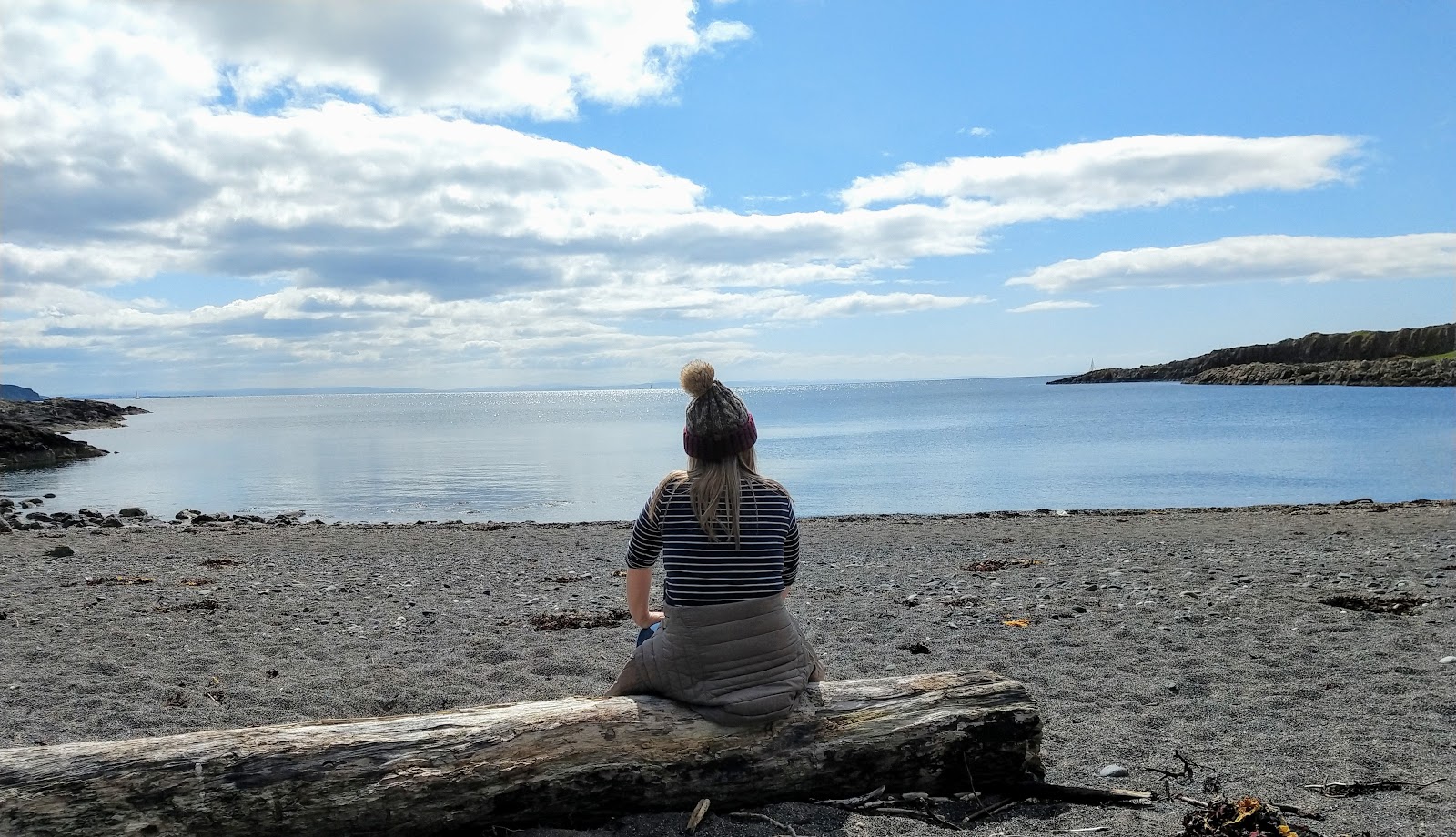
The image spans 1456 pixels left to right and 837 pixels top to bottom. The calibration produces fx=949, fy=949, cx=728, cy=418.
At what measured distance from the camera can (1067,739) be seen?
629 centimetres

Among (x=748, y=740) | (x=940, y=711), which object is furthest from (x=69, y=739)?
(x=940, y=711)

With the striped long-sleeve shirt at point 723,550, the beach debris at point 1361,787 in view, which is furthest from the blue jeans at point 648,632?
the beach debris at point 1361,787

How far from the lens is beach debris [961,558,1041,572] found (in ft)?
46.9

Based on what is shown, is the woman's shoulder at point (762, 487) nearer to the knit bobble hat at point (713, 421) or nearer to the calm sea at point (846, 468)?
the knit bobble hat at point (713, 421)

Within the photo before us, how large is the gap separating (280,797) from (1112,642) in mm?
7223

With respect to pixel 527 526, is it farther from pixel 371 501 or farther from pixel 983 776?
pixel 983 776

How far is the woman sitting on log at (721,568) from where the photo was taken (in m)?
4.85

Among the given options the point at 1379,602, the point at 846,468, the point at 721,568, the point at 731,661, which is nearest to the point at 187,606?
the point at 731,661

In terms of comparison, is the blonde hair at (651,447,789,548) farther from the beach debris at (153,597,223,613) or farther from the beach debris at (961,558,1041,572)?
the beach debris at (961,558,1041,572)

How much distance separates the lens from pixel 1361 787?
5.28 metres

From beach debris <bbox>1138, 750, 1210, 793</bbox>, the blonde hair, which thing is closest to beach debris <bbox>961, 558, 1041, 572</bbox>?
beach debris <bbox>1138, 750, 1210, 793</bbox>

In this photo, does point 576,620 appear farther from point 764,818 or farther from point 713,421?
point 713,421

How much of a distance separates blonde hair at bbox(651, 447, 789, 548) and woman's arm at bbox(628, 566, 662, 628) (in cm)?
56

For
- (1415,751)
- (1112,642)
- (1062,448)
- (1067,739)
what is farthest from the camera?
(1062,448)
